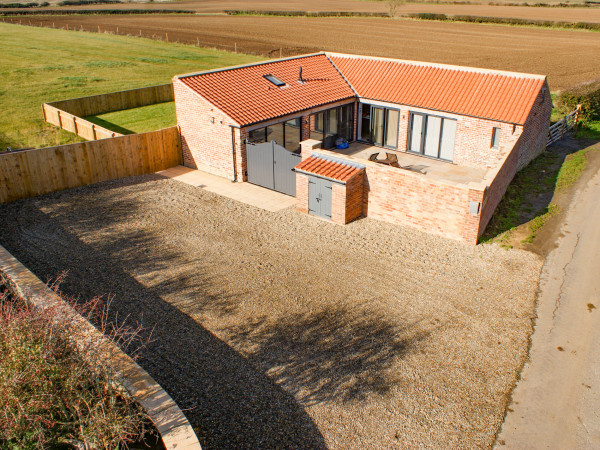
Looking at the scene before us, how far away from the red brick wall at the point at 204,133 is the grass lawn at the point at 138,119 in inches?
242

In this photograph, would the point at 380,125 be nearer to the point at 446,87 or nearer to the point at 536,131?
the point at 446,87

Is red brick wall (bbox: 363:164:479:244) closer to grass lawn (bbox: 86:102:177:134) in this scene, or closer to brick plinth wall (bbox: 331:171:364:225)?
brick plinth wall (bbox: 331:171:364:225)

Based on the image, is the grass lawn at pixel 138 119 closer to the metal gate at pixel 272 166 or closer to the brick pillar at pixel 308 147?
the metal gate at pixel 272 166

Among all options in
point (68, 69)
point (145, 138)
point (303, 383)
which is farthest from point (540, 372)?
point (68, 69)

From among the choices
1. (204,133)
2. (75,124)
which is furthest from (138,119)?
(204,133)

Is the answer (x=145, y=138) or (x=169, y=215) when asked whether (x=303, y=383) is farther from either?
(x=145, y=138)

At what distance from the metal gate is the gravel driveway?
171 cm

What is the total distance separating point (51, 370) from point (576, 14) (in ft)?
301

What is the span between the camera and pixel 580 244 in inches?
650

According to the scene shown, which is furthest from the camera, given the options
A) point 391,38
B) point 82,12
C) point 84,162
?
point 82,12

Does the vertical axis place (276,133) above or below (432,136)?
above

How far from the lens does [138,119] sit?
30.2 m

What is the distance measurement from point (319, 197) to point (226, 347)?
7992 millimetres

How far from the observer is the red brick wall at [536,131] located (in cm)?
2170
